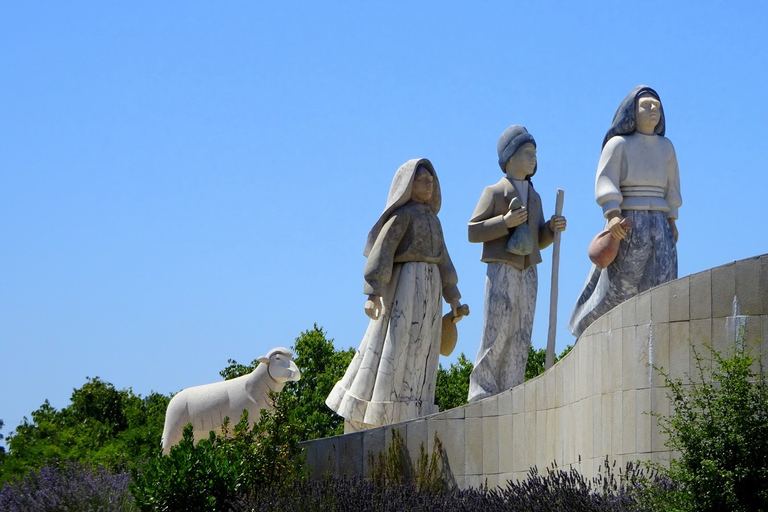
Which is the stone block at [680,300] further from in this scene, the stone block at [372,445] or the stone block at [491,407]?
the stone block at [372,445]

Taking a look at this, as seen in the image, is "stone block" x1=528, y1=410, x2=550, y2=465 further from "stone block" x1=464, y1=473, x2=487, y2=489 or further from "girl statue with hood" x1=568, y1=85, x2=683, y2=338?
"girl statue with hood" x1=568, y1=85, x2=683, y2=338

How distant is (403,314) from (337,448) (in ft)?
6.60

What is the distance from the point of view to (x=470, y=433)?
1252cm

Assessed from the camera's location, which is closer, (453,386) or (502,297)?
(502,297)

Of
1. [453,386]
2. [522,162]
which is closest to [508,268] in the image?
[522,162]

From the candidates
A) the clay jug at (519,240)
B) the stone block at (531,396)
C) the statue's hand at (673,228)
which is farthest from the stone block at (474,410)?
the statue's hand at (673,228)

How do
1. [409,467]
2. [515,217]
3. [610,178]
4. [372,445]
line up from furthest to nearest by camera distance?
[515,217], [610,178], [372,445], [409,467]

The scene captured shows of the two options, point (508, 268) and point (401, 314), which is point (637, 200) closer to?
point (508, 268)

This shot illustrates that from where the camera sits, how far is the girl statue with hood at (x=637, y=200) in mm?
13391

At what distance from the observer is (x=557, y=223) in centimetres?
1460

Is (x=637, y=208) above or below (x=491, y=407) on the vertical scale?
above

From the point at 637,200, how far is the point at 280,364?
4.00m

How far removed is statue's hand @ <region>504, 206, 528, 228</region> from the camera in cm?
1438

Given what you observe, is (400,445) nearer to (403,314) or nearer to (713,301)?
(403,314)
